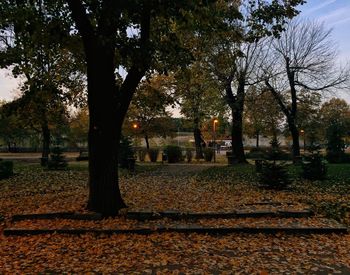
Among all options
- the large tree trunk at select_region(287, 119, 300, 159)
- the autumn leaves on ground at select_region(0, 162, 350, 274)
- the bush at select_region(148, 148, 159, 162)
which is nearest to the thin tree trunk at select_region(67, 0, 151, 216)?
the autumn leaves on ground at select_region(0, 162, 350, 274)

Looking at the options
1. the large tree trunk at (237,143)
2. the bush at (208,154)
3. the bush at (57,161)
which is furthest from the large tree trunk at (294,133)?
the bush at (57,161)

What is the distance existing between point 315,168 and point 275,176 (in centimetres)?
334

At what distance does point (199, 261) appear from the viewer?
691 centimetres

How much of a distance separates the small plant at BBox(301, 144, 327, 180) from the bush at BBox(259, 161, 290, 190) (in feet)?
9.84

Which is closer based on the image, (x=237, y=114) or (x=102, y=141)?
(x=102, y=141)

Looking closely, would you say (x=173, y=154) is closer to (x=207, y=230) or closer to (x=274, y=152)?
(x=274, y=152)

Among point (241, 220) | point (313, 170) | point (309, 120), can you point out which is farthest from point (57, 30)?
point (309, 120)

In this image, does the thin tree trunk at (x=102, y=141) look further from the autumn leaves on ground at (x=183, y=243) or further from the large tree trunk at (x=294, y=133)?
the large tree trunk at (x=294, y=133)

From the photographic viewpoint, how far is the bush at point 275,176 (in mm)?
14258

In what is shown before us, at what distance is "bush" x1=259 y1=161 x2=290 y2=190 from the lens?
14.3m

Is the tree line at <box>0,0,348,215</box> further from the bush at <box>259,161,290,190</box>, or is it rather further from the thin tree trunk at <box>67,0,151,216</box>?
the bush at <box>259,161,290,190</box>

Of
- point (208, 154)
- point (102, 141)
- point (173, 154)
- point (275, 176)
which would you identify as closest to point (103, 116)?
point (102, 141)

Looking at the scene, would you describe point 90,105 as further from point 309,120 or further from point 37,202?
point 309,120

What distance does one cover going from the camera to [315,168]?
16812 mm
